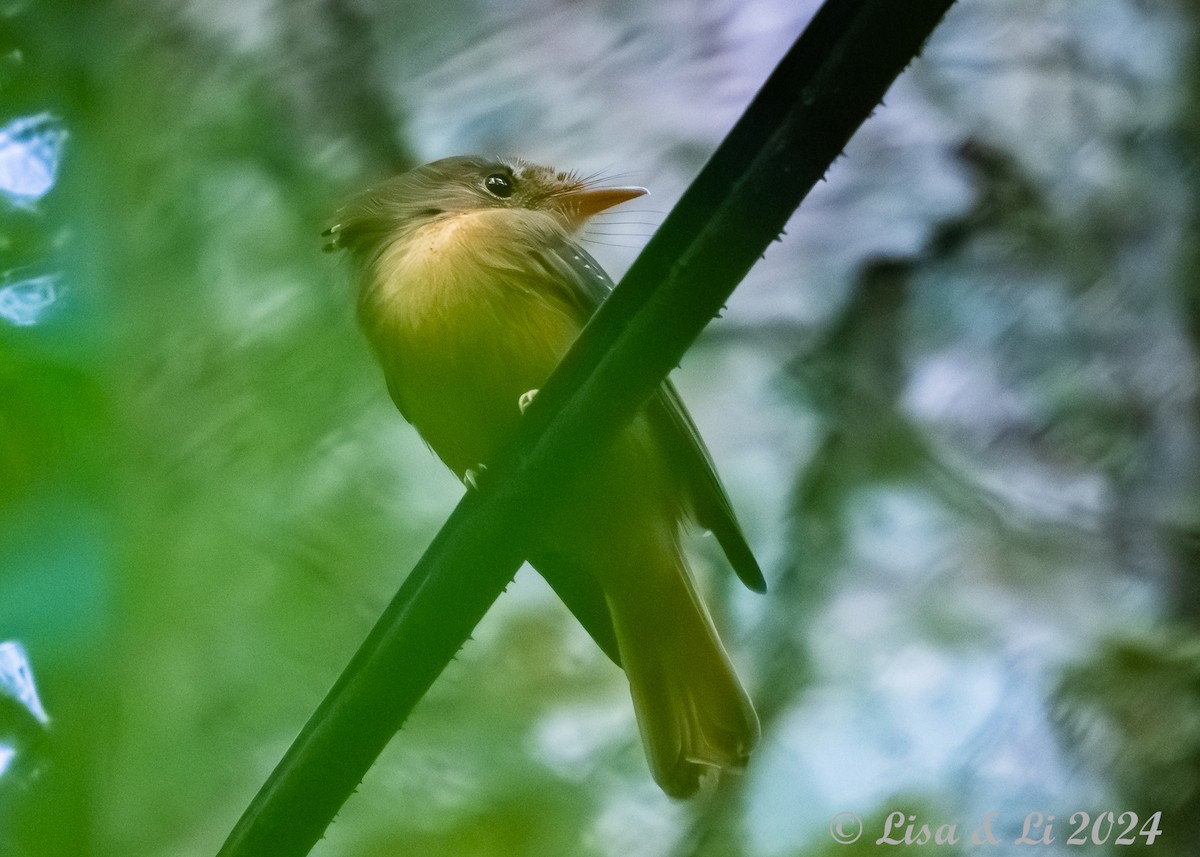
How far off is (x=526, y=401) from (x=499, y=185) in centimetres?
54

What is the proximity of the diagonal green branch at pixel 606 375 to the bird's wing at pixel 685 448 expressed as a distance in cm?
61

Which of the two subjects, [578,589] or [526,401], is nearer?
[526,401]

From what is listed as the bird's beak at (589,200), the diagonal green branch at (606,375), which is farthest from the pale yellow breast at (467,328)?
the diagonal green branch at (606,375)

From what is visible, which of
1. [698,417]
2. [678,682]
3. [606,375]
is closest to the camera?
[606,375]

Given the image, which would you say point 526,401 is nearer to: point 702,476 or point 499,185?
point 702,476

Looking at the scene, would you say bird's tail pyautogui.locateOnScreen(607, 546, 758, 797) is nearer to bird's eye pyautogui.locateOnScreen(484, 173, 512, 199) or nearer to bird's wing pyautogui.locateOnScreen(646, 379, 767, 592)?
bird's wing pyautogui.locateOnScreen(646, 379, 767, 592)

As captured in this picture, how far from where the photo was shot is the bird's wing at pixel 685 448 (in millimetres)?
1701

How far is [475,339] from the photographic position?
1.70 m

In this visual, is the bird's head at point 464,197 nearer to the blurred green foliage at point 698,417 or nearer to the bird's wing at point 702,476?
the blurred green foliage at point 698,417

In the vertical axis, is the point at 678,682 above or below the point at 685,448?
below

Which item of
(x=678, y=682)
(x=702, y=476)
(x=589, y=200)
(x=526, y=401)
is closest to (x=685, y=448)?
(x=702, y=476)

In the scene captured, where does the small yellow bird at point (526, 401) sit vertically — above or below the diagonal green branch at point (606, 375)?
below

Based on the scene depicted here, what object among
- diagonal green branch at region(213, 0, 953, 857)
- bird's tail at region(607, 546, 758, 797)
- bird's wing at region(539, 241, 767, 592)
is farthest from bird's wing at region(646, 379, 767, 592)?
diagonal green branch at region(213, 0, 953, 857)

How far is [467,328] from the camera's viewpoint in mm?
1701
